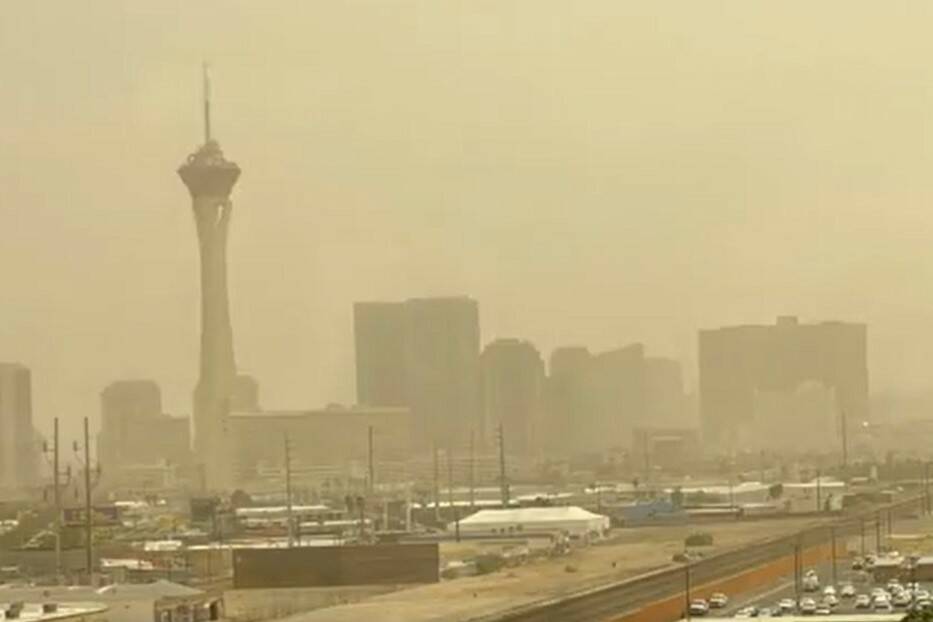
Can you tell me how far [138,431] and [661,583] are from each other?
49102mm

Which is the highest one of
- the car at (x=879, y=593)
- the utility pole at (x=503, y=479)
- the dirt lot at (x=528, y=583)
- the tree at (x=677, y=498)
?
the utility pole at (x=503, y=479)

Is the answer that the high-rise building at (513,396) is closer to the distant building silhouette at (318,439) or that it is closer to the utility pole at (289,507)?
the distant building silhouette at (318,439)

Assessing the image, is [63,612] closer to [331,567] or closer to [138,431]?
[331,567]

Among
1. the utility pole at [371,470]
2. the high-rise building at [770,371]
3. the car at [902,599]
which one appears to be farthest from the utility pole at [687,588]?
the high-rise building at [770,371]

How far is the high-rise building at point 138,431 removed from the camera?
2625 inches

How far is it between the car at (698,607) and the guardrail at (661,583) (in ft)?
0.95

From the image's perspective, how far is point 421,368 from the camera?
74.0m

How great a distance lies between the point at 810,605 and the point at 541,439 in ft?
177

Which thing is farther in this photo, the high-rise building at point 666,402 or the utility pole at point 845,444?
the high-rise building at point 666,402

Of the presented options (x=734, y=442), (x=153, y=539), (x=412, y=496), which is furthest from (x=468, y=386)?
(x=153, y=539)

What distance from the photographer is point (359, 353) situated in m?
74.6

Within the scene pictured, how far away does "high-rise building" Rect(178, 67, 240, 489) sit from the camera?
68.6 m

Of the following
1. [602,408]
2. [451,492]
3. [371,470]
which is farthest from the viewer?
[602,408]

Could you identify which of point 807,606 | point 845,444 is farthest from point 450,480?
point 807,606
